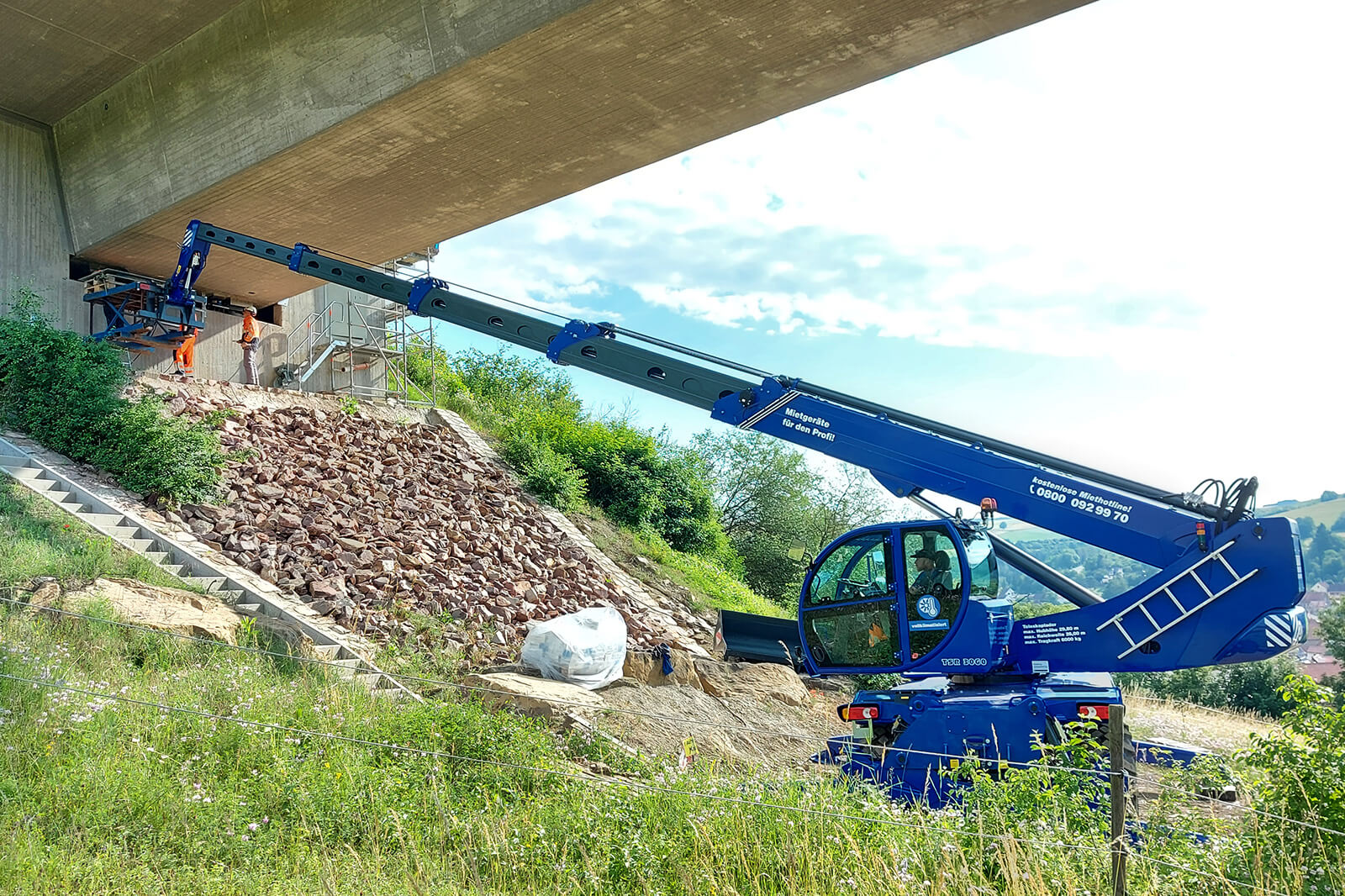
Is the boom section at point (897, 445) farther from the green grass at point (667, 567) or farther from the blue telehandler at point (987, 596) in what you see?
the green grass at point (667, 567)

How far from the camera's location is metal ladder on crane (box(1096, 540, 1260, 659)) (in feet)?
21.7

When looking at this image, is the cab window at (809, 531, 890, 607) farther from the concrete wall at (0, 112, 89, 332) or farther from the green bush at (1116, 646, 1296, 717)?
the green bush at (1116, 646, 1296, 717)

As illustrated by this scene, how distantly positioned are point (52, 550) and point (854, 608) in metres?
7.90

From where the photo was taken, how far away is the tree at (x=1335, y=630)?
22.4 metres

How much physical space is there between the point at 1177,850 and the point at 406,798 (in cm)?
413

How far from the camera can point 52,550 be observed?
9.35 m

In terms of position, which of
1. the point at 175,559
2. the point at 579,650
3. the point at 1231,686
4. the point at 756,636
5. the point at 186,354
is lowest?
the point at 1231,686

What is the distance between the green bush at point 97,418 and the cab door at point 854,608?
334 inches

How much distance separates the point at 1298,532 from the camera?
6.48 meters

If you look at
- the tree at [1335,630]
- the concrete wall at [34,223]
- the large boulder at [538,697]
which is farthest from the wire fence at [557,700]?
the tree at [1335,630]

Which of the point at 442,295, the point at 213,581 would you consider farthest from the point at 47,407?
the point at 442,295

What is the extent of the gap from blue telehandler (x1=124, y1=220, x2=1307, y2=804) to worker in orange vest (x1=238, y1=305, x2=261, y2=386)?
41.0 ft

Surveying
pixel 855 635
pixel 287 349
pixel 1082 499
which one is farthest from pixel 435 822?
pixel 287 349

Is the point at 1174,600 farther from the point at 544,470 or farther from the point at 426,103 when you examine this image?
the point at 544,470
